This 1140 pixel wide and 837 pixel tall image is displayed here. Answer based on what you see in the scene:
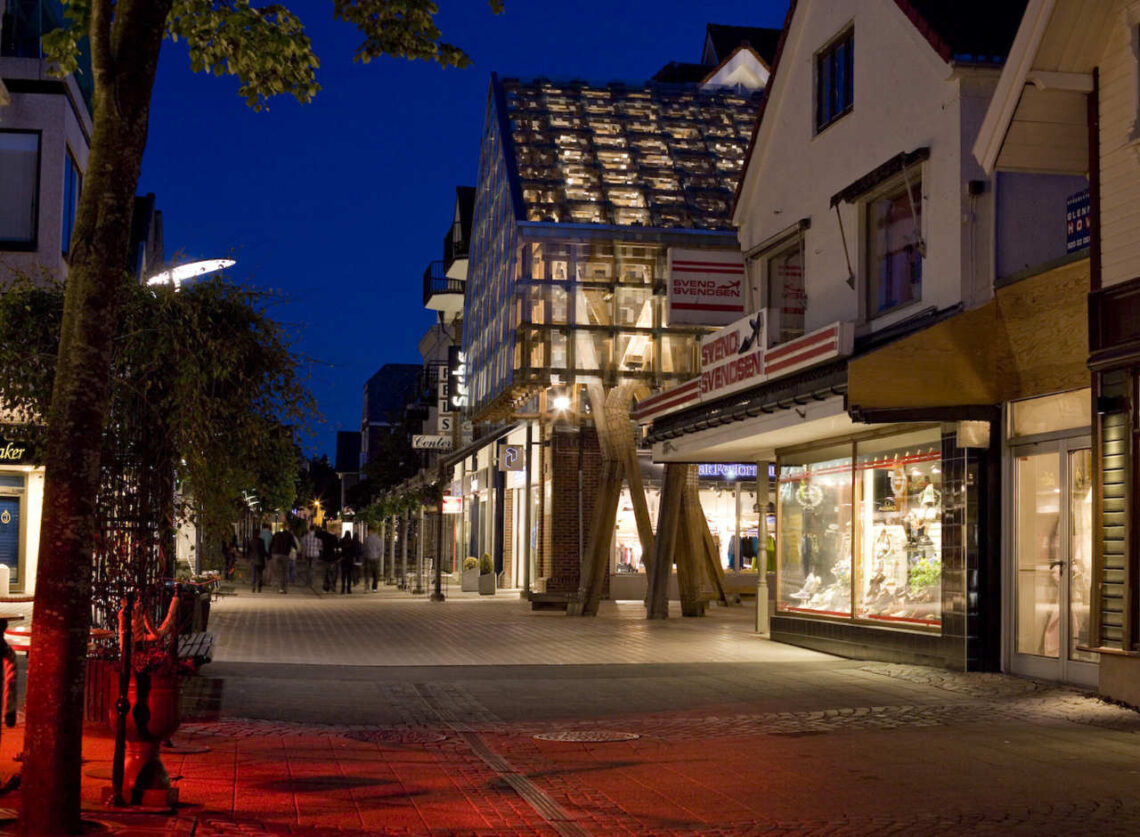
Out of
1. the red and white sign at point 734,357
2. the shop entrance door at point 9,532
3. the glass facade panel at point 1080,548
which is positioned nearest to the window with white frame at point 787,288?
the red and white sign at point 734,357

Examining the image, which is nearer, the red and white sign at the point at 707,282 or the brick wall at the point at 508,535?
the red and white sign at the point at 707,282

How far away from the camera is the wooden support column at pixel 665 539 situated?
82.2 feet

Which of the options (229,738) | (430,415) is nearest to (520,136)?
(229,738)

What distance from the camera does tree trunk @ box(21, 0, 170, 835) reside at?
21.8 feet

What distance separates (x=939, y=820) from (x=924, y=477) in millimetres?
8769

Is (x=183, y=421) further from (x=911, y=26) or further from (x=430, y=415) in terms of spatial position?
(x=430, y=415)

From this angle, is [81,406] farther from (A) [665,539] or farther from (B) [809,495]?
(A) [665,539]

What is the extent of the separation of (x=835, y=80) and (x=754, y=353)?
3979 millimetres

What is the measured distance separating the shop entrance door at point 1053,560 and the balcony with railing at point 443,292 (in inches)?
1736

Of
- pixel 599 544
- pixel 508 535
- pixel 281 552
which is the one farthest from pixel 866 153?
pixel 508 535

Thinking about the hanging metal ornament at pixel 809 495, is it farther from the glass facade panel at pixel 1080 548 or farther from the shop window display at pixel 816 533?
the glass facade panel at pixel 1080 548

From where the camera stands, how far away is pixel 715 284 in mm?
22875

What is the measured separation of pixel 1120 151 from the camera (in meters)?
12.2

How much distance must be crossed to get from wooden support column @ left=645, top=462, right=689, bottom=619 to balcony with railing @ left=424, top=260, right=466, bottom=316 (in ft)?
109
